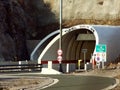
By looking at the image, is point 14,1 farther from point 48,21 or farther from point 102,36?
point 102,36

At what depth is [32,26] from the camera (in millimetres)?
84375

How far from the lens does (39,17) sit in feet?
288

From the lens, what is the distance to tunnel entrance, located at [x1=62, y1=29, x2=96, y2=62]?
5969cm

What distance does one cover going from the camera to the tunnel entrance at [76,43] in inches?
2350

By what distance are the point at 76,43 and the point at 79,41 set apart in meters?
0.48

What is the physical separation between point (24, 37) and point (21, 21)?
3491mm

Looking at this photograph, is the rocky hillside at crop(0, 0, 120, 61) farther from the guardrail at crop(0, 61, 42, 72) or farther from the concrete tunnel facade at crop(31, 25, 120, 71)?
the guardrail at crop(0, 61, 42, 72)

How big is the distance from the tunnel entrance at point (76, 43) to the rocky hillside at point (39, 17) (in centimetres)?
1100

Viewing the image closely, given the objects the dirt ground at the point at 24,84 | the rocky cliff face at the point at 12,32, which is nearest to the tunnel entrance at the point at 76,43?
the rocky cliff face at the point at 12,32

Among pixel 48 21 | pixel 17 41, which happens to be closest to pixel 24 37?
pixel 17 41

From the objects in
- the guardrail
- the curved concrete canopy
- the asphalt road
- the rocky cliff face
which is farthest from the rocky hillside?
the asphalt road

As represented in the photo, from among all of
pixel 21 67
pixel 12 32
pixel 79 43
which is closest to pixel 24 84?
pixel 21 67

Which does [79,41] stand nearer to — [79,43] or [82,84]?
[79,43]

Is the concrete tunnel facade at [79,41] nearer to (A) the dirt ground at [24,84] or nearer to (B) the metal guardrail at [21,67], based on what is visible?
(B) the metal guardrail at [21,67]
